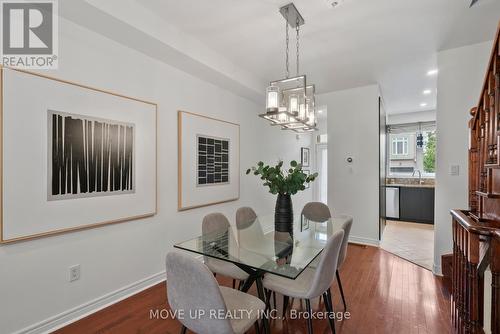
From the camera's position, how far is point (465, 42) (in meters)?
2.66

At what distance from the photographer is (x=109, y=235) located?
87.8 inches

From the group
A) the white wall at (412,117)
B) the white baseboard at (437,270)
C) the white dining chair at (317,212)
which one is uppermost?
the white wall at (412,117)

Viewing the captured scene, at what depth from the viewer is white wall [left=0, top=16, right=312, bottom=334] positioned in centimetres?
175

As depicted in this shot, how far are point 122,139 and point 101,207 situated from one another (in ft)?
2.17

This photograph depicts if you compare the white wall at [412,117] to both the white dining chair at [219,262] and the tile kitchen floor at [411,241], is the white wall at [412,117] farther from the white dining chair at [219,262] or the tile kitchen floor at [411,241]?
the white dining chair at [219,262]

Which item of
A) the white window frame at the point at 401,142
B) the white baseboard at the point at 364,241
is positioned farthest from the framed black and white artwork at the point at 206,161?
the white window frame at the point at 401,142

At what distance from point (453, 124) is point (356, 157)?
144cm

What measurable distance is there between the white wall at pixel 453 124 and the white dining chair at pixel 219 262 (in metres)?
2.57

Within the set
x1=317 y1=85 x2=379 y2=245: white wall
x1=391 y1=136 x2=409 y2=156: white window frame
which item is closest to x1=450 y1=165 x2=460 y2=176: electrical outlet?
x1=317 y1=85 x2=379 y2=245: white wall

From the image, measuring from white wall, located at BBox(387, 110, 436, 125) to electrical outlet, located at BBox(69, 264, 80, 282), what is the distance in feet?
23.3

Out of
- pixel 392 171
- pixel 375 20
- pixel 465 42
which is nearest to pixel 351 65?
pixel 375 20

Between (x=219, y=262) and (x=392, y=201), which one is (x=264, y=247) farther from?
(x=392, y=201)

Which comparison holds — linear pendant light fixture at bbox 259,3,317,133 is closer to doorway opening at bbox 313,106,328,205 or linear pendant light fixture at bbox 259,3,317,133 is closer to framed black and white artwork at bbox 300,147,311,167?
framed black and white artwork at bbox 300,147,311,167

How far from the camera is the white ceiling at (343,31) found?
82.4 inches
